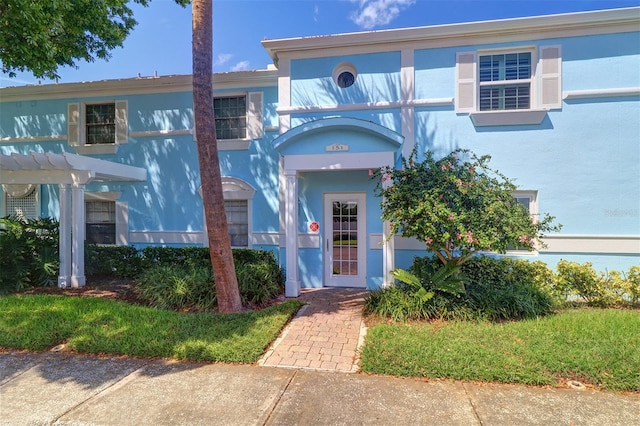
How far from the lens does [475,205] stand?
17.8 feet

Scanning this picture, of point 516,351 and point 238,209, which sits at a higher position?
point 238,209

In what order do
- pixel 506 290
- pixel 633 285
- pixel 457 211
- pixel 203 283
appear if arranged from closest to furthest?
pixel 457 211 → pixel 506 290 → pixel 633 285 → pixel 203 283

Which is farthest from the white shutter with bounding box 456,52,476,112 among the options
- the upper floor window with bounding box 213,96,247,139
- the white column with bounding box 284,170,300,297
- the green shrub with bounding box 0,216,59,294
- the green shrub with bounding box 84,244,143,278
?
the green shrub with bounding box 0,216,59,294

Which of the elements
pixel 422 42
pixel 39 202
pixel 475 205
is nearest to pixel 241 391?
pixel 475 205

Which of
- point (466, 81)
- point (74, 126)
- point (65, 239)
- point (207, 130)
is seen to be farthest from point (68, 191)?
point (466, 81)

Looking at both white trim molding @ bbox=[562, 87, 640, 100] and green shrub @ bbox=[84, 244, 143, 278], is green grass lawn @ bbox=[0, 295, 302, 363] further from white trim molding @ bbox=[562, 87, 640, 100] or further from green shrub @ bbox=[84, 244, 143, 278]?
white trim molding @ bbox=[562, 87, 640, 100]

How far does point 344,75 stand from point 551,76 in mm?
4669

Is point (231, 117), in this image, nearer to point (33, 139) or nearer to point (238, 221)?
point (238, 221)

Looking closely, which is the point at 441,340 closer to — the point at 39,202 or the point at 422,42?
the point at 422,42

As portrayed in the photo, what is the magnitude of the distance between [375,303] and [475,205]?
8.11 feet

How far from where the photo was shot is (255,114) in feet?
28.6

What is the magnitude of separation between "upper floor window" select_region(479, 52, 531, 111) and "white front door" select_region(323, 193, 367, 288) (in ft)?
12.7

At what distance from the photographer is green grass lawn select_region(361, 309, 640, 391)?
359 cm

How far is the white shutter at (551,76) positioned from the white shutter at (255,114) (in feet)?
22.5
